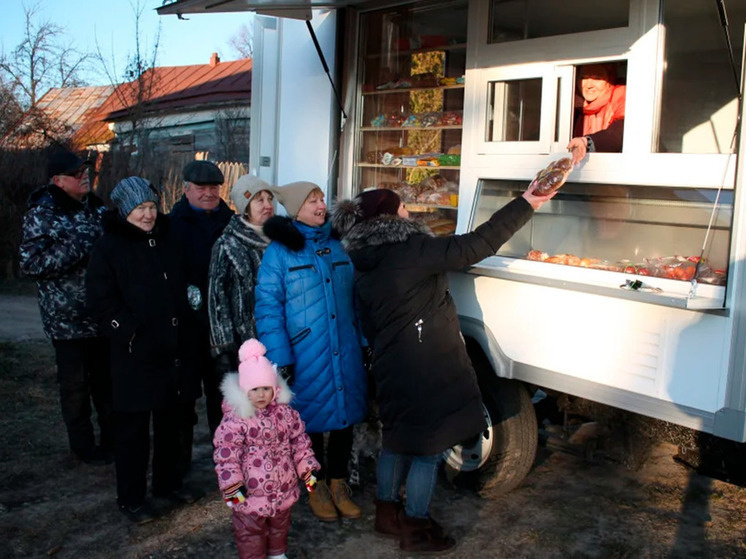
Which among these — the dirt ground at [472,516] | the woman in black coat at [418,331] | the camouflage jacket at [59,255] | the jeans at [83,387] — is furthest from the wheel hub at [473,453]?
the camouflage jacket at [59,255]

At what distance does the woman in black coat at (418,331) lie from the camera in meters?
3.33

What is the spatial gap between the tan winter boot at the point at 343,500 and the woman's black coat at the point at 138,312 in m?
0.90

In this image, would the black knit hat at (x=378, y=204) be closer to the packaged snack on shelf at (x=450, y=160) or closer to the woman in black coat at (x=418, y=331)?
the woman in black coat at (x=418, y=331)

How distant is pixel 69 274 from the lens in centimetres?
435

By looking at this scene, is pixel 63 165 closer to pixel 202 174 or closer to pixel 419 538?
pixel 202 174

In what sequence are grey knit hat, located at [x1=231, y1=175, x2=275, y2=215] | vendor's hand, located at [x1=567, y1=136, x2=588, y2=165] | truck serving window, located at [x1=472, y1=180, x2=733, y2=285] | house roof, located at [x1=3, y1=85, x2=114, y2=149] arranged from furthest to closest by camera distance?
1. house roof, located at [x1=3, y1=85, x2=114, y2=149]
2. grey knit hat, located at [x1=231, y1=175, x2=275, y2=215]
3. vendor's hand, located at [x1=567, y1=136, x2=588, y2=165]
4. truck serving window, located at [x1=472, y1=180, x2=733, y2=285]

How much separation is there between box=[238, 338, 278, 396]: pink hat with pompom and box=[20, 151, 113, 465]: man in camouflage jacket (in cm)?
145

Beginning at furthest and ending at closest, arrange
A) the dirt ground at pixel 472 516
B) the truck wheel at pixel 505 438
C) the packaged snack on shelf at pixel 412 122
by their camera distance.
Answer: the packaged snack on shelf at pixel 412 122 → the truck wheel at pixel 505 438 → the dirt ground at pixel 472 516

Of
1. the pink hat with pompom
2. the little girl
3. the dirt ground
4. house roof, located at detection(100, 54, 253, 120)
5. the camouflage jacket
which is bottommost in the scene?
the dirt ground

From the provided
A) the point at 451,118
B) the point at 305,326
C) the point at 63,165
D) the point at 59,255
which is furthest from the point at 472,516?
the point at 63,165

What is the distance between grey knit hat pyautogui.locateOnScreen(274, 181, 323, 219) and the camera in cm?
381

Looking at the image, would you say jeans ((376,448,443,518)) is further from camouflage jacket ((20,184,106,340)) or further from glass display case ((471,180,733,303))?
camouflage jacket ((20,184,106,340))

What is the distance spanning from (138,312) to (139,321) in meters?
0.05

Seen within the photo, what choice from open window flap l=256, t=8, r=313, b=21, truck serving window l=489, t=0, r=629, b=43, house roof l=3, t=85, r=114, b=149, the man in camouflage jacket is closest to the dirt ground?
the man in camouflage jacket
